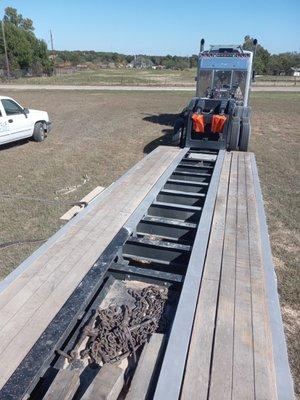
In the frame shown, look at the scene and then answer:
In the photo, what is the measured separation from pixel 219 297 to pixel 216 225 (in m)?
1.65

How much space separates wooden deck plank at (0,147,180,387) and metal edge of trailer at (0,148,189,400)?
58mm

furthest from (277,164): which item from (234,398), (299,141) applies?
(234,398)

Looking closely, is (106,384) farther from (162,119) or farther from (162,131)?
(162,119)

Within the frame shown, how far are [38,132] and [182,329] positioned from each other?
10873 mm

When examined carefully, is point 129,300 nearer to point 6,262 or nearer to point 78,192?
point 6,262

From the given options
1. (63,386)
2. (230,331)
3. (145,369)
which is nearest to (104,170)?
(230,331)

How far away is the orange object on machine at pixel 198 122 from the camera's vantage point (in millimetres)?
9375

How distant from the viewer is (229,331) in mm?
3035

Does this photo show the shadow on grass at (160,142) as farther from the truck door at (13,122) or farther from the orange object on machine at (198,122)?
the truck door at (13,122)

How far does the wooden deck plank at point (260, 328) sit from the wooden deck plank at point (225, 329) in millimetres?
199

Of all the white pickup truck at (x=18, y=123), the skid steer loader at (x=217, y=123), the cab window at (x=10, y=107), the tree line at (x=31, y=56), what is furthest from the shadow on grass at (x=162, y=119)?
the tree line at (x=31, y=56)

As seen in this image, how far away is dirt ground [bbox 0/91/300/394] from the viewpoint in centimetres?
544

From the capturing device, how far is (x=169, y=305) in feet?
12.4

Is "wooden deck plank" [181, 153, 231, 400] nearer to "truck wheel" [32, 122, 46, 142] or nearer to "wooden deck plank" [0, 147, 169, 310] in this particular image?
"wooden deck plank" [0, 147, 169, 310]
